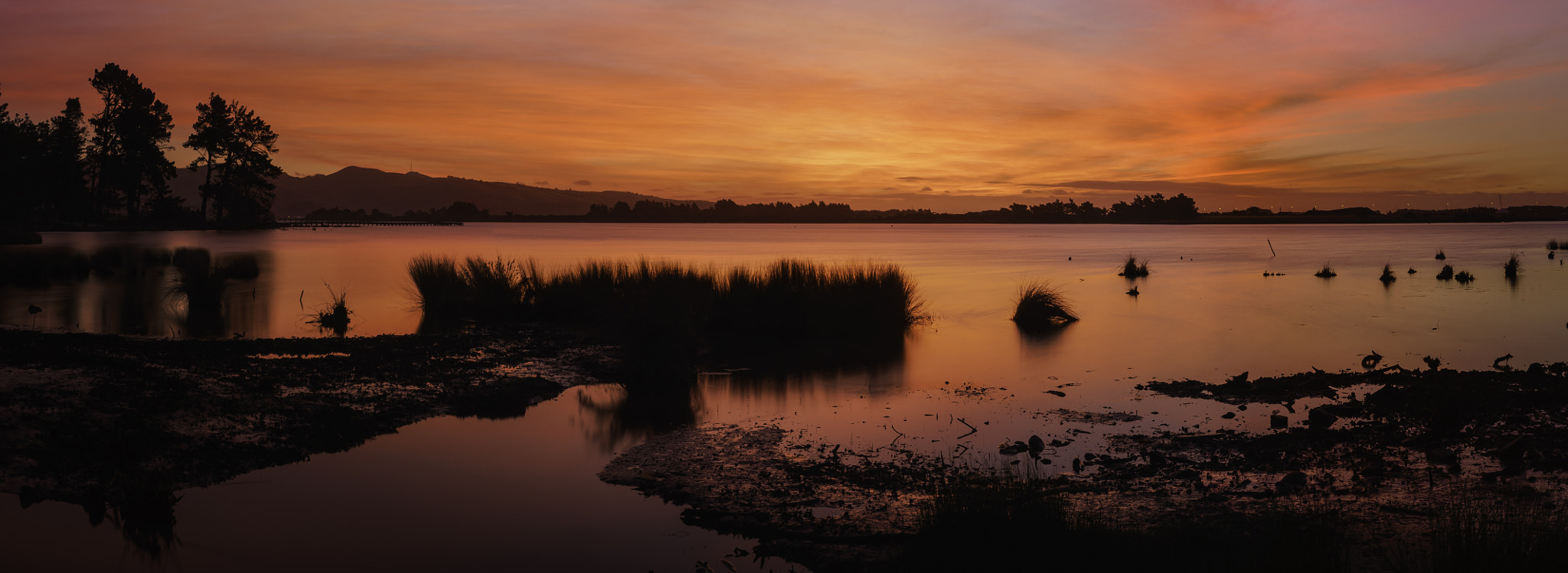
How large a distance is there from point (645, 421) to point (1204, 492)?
6.19m

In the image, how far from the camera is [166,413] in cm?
894

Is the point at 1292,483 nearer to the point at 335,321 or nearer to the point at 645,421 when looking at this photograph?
the point at 645,421

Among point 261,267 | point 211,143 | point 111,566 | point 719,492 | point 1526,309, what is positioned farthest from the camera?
point 211,143

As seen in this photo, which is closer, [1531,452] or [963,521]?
[963,521]

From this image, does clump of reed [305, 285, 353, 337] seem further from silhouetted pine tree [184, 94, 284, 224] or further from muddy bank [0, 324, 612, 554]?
silhouetted pine tree [184, 94, 284, 224]

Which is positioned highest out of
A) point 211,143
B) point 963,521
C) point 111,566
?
point 211,143

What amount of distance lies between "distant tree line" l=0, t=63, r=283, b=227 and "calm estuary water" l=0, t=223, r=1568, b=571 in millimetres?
43151

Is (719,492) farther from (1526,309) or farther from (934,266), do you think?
(934,266)

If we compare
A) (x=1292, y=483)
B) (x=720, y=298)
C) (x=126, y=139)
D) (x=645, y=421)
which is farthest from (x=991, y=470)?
(x=126, y=139)

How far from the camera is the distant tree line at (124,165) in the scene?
6303cm

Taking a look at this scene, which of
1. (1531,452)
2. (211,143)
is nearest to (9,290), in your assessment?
(1531,452)

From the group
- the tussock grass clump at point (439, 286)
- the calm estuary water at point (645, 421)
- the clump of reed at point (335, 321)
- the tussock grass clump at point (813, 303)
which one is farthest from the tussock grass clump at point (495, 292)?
the tussock grass clump at point (813, 303)

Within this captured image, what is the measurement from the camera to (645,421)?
10.5m

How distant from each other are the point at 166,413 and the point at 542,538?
5.13 meters
